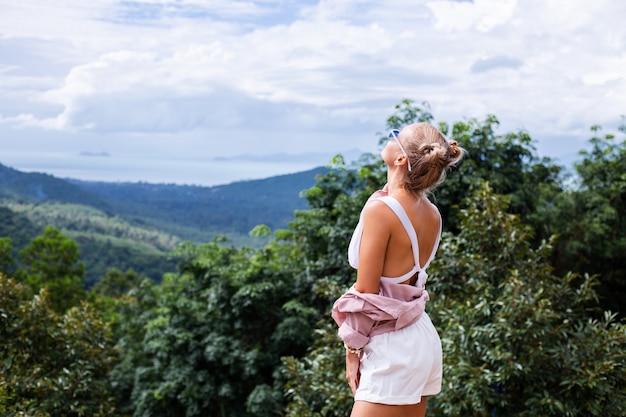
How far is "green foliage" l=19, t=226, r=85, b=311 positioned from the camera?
17.1 m

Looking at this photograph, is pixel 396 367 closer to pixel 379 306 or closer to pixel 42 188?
pixel 379 306

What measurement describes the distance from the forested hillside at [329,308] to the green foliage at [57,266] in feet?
0.15

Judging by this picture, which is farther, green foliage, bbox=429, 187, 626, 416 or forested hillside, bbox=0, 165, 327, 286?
forested hillside, bbox=0, 165, 327, 286

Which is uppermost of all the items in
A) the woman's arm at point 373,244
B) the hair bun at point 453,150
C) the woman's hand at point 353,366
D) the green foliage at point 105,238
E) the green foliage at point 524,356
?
the hair bun at point 453,150

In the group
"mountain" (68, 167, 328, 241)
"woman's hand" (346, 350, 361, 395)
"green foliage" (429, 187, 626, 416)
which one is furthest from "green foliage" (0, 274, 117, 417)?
"mountain" (68, 167, 328, 241)

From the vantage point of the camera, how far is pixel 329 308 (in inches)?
342

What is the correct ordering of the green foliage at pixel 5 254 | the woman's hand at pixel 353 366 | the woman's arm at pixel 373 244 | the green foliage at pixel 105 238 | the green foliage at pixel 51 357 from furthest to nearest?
the green foliage at pixel 105 238 → the green foliage at pixel 5 254 → the green foliage at pixel 51 357 → the woman's hand at pixel 353 366 → the woman's arm at pixel 373 244

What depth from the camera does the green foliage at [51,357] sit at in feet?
16.2

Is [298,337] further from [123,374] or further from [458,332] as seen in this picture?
[458,332]

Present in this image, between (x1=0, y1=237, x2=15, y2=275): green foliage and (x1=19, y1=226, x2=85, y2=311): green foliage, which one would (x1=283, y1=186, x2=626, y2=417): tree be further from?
(x1=0, y1=237, x2=15, y2=275): green foliage

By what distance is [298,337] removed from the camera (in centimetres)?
895

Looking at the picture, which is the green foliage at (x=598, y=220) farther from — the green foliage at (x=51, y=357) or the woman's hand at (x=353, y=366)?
the woman's hand at (x=353, y=366)

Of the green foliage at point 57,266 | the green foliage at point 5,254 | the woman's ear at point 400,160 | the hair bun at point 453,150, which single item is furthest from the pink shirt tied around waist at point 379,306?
the green foliage at point 5,254

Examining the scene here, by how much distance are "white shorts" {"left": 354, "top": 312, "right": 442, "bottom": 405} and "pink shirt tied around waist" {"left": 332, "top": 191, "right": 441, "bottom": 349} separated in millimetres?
34
